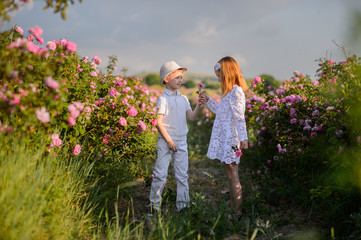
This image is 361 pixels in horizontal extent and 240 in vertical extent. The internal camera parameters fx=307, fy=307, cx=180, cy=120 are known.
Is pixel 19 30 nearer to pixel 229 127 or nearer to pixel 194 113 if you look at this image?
pixel 194 113

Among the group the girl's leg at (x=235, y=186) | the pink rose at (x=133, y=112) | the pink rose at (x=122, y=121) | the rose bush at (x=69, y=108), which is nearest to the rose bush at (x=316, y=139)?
the girl's leg at (x=235, y=186)

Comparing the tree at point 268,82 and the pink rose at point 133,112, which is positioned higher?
the tree at point 268,82

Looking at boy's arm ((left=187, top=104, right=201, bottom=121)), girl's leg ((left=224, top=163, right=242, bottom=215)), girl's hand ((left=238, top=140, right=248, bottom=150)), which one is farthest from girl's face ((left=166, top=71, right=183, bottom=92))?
girl's leg ((left=224, top=163, right=242, bottom=215))

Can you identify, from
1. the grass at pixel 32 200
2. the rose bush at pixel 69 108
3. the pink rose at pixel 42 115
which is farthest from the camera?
the rose bush at pixel 69 108

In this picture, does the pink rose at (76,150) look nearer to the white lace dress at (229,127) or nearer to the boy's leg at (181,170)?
the boy's leg at (181,170)

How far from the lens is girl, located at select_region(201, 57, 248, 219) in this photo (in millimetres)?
3869

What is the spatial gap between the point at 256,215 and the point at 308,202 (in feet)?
2.29

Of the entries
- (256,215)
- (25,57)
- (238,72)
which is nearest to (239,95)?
(238,72)

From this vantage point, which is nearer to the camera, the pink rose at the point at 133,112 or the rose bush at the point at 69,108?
the rose bush at the point at 69,108

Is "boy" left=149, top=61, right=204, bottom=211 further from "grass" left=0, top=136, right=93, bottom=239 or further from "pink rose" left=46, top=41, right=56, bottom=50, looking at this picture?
"pink rose" left=46, top=41, right=56, bottom=50

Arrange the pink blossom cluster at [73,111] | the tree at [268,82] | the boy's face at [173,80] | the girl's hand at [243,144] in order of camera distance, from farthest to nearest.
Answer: the tree at [268,82]
the boy's face at [173,80]
the girl's hand at [243,144]
the pink blossom cluster at [73,111]

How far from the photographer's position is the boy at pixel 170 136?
158 inches

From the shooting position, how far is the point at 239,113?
387 centimetres

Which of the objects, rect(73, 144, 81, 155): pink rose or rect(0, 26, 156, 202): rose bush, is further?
rect(73, 144, 81, 155): pink rose
